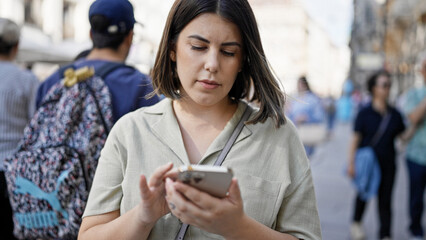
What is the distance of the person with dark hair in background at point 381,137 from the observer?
16.6 feet

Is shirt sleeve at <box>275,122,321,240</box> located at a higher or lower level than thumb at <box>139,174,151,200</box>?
lower

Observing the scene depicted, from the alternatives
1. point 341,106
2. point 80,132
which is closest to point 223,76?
point 80,132

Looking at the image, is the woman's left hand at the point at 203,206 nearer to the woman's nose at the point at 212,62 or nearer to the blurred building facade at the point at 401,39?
the woman's nose at the point at 212,62

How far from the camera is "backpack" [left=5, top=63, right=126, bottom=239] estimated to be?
81.1 inches

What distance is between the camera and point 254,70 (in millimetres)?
1671

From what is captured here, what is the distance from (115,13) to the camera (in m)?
2.46

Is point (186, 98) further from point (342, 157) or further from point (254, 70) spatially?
point (342, 157)

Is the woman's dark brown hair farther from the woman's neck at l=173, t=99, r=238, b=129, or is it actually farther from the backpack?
the backpack

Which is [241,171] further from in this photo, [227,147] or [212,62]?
[212,62]

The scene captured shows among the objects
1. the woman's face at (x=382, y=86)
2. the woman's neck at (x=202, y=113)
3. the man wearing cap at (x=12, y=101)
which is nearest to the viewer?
the woman's neck at (x=202, y=113)

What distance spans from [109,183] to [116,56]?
119 centimetres

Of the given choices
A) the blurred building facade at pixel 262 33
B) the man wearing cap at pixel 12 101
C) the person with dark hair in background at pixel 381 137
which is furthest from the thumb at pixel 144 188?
the person with dark hair in background at pixel 381 137

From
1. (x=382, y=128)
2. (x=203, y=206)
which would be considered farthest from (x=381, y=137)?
(x=203, y=206)

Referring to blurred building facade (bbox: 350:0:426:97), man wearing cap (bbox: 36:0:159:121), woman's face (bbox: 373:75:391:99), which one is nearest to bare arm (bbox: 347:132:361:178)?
woman's face (bbox: 373:75:391:99)
